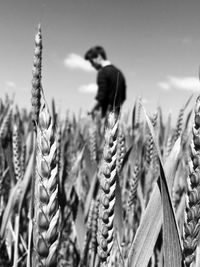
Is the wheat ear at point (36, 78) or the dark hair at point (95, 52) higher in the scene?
the dark hair at point (95, 52)

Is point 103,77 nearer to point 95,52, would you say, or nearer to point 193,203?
point 95,52

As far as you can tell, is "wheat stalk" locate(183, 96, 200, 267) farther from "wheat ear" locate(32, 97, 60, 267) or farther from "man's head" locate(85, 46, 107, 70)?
"man's head" locate(85, 46, 107, 70)

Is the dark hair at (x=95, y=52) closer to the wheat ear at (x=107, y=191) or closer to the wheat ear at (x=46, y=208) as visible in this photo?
the wheat ear at (x=107, y=191)

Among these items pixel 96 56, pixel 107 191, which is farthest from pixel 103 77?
pixel 107 191

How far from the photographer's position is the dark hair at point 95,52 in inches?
161

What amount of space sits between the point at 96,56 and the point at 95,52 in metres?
0.09

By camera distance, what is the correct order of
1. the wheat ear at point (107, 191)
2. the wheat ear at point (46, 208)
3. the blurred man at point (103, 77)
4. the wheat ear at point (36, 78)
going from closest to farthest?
1. the wheat ear at point (46, 208)
2. the wheat ear at point (107, 191)
3. the wheat ear at point (36, 78)
4. the blurred man at point (103, 77)

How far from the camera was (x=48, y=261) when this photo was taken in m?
0.24

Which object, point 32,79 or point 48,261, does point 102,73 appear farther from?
point 48,261

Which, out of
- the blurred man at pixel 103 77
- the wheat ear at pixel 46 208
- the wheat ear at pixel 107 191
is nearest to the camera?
the wheat ear at pixel 46 208

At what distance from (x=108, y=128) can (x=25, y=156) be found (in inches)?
29.8

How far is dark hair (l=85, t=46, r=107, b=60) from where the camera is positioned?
161 inches

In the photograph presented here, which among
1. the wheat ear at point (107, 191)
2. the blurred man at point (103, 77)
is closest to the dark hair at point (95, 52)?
the blurred man at point (103, 77)

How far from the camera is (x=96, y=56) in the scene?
13.8 feet
